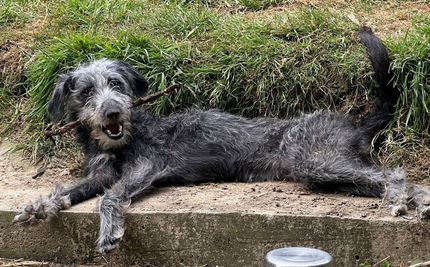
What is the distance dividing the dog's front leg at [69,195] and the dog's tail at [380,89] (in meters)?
2.19

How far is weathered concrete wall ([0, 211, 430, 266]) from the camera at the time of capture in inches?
199

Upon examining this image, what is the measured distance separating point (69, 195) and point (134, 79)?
1.35 m

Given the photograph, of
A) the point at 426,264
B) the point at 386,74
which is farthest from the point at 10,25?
the point at 426,264

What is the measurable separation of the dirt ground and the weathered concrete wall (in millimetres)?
70

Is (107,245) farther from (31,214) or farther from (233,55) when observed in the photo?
(233,55)

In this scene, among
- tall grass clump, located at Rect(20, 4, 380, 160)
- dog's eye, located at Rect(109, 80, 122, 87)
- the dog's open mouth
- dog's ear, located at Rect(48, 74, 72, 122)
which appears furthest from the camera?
tall grass clump, located at Rect(20, 4, 380, 160)

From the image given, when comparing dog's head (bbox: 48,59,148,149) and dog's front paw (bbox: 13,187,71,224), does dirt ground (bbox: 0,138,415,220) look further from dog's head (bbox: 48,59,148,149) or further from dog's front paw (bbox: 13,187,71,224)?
dog's head (bbox: 48,59,148,149)

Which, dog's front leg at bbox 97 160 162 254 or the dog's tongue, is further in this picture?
the dog's tongue

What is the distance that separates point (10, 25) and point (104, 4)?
3.95ft

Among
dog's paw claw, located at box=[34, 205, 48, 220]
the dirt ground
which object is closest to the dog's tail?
A: the dirt ground

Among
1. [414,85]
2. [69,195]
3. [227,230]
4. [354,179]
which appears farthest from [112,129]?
[414,85]

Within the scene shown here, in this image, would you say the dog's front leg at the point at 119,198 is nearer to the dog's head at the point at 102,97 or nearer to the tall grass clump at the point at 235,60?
the dog's head at the point at 102,97

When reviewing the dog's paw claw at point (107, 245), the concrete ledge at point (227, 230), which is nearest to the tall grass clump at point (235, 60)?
the concrete ledge at point (227, 230)

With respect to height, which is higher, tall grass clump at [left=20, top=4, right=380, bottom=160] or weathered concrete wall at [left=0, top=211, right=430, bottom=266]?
tall grass clump at [left=20, top=4, right=380, bottom=160]
